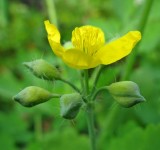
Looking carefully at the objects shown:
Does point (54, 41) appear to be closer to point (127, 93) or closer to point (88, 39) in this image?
point (88, 39)

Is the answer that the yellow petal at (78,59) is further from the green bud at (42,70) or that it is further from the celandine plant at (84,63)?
the green bud at (42,70)

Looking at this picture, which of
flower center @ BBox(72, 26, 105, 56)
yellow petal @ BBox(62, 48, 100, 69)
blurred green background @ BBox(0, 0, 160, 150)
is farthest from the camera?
blurred green background @ BBox(0, 0, 160, 150)

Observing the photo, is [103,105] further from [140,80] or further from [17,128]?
[17,128]

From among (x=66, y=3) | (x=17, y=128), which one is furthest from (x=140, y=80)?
(x=66, y=3)

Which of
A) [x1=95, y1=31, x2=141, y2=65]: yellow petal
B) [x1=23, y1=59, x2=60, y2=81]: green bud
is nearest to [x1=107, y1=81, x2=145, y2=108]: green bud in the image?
[x1=95, y1=31, x2=141, y2=65]: yellow petal

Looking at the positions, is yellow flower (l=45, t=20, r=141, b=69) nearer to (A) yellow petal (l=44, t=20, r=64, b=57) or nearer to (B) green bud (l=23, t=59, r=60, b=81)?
(A) yellow petal (l=44, t=20, r=64, b=57)
